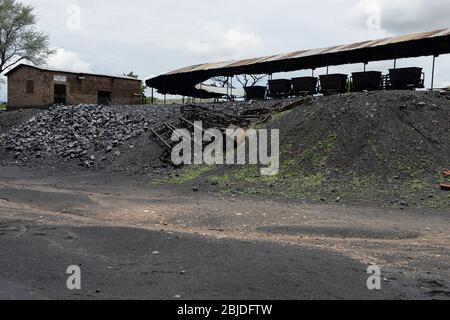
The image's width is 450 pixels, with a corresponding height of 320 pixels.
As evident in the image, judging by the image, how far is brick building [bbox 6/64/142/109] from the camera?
36719 millimetres

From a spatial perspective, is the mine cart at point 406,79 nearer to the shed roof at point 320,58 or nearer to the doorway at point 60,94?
the shed roof at point 320,58

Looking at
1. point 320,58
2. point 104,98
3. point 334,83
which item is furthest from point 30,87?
point 334,83

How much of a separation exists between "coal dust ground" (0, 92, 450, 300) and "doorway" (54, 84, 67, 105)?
10588 mm

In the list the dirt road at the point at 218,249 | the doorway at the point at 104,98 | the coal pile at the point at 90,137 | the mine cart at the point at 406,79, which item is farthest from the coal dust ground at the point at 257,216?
the doorway at the point at 104,98

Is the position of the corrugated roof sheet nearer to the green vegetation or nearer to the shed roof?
the shed roof

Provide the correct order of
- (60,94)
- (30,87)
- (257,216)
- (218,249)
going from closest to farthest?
(218,249) → (257,216) → (60,94) → (30,87)

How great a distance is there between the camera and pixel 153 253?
7.48 metres

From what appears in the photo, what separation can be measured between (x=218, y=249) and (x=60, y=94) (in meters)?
33.1

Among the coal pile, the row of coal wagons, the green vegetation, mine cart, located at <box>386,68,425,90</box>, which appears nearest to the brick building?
the coal pile

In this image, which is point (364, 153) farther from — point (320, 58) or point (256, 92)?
point (256, 92)

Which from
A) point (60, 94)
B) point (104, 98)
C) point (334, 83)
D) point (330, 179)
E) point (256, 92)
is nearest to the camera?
point (330, 179)

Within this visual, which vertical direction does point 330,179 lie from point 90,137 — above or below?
below

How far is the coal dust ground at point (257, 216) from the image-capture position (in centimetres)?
607

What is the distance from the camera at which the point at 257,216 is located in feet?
38.9
